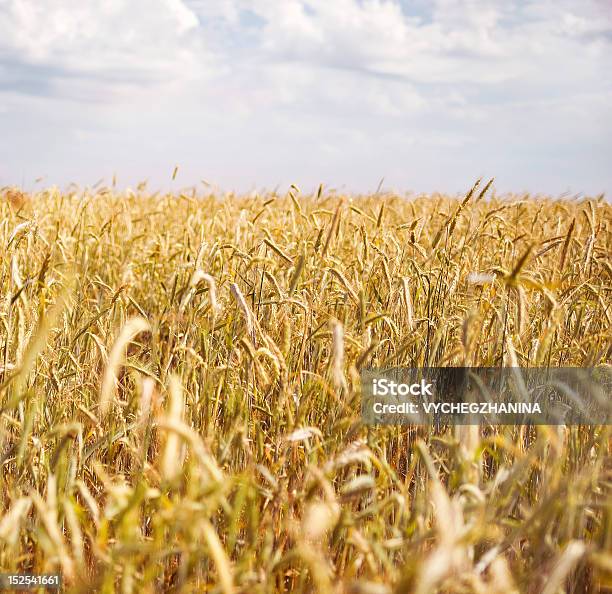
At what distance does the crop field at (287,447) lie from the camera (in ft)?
3.21

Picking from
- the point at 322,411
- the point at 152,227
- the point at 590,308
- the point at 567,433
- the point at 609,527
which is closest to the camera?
the point at 609,527

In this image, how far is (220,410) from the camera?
2.06 m

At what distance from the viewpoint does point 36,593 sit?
1.30 meters

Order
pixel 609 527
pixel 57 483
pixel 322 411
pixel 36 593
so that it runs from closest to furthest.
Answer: pixel 609 527
pixel 36 593
pixel 57 483
pixel 322 411

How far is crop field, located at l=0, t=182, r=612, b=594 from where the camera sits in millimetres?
978

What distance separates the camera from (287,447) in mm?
1448

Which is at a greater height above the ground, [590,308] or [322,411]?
[590,308]

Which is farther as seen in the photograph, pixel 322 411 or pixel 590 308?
pixel 590 308

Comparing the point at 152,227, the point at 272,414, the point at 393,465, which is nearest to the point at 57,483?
the point at 272,414

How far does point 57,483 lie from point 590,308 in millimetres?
2197

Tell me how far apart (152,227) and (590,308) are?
2920 mm

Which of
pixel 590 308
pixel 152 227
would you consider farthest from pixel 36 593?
pixel 152 227

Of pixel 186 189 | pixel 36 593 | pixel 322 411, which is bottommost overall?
pixel 36 593

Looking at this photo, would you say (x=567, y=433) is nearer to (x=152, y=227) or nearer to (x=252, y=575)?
(x=252, y=575)
